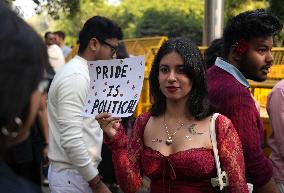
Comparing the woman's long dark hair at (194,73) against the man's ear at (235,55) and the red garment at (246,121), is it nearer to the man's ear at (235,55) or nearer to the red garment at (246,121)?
the red garment at (246,121)

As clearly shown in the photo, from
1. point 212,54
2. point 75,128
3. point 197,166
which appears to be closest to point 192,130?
point 197,166

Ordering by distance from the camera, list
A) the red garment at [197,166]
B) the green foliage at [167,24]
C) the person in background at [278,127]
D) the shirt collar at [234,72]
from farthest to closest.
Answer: the green foliage at [167,24] < the person in background at [278,127] < the shirt collar at [234,72] < the red garment at [197,166]

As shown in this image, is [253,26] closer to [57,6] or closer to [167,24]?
[57,6]

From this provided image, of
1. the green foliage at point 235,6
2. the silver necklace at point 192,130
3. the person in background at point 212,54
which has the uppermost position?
the person in background at point 212,54

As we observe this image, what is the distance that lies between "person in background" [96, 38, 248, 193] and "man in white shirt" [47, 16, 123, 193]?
205 mm

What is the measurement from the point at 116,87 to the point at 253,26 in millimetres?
844

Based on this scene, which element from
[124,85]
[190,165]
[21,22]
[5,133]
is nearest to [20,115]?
[5,133]

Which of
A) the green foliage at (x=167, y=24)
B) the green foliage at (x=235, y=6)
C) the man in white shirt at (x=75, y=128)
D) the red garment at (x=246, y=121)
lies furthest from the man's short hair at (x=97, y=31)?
the green foliage at (x=167, y=24)

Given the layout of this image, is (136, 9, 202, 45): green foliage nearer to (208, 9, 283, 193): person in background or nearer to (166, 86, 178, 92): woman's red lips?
(208, 9, 283, 193): person in background

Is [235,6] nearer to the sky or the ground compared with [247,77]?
nearer to the ground

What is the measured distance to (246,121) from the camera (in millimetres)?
2742

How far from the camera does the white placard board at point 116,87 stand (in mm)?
2793

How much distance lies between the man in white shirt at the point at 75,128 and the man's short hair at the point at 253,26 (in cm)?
86

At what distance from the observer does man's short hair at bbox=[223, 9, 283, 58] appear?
9.58ft
